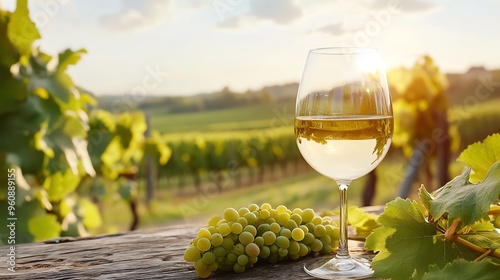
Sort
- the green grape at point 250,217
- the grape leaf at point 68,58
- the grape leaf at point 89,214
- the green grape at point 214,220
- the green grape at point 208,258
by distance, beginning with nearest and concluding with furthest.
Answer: the green grape at point 208,258 → the green grape at point 250,217 → the green grape at point 214,220 → the grape leaf at point 68,58 → the grape leaf at point 89,214

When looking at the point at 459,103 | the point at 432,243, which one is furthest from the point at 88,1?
the point at 432,243

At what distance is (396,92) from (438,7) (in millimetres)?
834

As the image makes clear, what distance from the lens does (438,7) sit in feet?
14.9

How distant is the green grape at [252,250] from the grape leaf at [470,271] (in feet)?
1.17

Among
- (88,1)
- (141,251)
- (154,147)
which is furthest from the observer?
(88,1)

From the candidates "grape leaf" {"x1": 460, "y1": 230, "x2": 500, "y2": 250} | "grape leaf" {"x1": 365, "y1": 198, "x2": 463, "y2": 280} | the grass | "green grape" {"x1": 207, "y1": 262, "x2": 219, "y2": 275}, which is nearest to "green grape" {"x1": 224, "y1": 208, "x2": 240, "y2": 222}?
"green grape" {"x1": 207, "y1": 262, "x2": 219, "y2": 275}

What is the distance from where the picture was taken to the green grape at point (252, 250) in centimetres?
103

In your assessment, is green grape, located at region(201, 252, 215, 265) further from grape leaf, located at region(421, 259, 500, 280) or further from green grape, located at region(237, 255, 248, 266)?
grape leaf, located at region(421, 259, 500, 280)

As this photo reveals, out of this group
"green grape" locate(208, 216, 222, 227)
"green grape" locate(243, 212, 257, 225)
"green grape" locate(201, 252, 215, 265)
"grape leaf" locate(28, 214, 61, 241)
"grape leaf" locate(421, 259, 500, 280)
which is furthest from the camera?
"grape leaf" locate(28, 214, 61, 241)

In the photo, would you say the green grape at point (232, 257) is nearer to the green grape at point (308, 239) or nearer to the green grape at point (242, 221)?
the green grape at point (242, 221)

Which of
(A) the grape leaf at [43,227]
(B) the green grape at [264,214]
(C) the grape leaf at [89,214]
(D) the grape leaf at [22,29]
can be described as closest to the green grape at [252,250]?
(B) the green grape at [264,214]

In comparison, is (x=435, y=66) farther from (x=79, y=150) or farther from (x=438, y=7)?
(x=79, y=150)

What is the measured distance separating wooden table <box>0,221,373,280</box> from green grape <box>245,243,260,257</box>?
32 mm

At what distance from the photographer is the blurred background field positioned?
2.12 m
